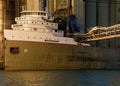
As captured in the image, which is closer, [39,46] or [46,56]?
[39,46]

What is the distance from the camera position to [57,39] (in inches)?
2960

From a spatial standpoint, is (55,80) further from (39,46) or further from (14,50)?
(14,50)

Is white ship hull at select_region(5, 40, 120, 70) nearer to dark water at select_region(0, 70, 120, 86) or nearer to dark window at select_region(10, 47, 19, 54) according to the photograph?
dark window at select_region(10, 47, 19, 54)

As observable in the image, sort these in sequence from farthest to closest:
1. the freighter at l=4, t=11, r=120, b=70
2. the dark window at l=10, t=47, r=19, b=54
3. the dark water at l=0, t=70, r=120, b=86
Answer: the dark window at l=10, t=47, r=19, b=54 < the freighter at l=4, t=11, r=120, b=70 < the dark water at l=0, t=70, r=120, b=86

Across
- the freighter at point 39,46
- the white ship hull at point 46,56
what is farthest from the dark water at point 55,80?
the white ship hull at point 46,56

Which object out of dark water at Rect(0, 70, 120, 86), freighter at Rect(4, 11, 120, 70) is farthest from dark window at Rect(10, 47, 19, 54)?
dark water at Rect(0, 70, 120, 86)

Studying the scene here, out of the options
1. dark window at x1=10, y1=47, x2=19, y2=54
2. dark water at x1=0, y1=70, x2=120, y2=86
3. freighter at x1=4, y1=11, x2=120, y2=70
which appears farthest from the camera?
dark window at x1=10, y1=47, x2=19, y2=54

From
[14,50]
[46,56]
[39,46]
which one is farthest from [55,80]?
[46,56]

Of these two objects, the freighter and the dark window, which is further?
the dark window

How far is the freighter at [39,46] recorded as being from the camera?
2867 inches

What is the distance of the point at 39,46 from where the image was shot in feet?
242

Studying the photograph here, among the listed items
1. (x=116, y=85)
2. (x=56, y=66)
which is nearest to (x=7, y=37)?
(x=56, y=66)

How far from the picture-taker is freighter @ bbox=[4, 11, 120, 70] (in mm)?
72812

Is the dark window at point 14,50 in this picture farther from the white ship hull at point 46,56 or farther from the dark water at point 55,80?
the dark water at point 55,80
